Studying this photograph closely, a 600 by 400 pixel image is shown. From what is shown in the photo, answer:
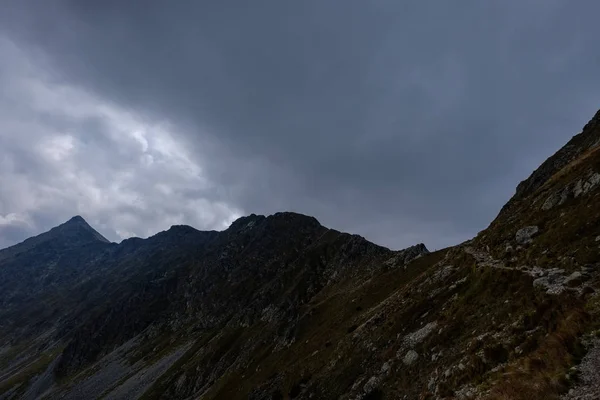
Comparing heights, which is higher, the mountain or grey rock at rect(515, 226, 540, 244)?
grey rock at rect(515, 226, 540, 244)

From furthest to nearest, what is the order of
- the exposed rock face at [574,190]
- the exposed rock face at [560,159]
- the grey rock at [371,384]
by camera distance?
the exposed rock face at [560,159] → the exposed rock face at [574,190] → the grey rock at [371,384]

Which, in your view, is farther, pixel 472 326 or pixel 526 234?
pixel 526 234

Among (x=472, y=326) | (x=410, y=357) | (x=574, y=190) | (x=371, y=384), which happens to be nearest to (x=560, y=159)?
(x=574, y=190)

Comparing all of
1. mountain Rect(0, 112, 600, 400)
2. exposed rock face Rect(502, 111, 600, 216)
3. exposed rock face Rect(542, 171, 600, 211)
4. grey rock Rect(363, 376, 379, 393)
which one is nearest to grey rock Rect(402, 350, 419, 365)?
mountain Rect(0, 112, 600, 400)

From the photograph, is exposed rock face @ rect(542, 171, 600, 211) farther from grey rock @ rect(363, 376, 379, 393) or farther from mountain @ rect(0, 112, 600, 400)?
grey rock @ rect(363, 376, 379, 393)

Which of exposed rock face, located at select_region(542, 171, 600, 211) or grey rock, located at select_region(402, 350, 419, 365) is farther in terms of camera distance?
exposed rock face, located at select_region(542, 171, 600, 211)

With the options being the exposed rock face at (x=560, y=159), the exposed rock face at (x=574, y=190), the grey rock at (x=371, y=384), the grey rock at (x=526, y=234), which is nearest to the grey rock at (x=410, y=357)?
the grey rock at (x=371, y=384)

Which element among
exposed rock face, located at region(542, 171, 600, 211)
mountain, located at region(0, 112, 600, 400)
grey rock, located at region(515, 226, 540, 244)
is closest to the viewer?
mountain, located at region(0, 112, 600, 400)

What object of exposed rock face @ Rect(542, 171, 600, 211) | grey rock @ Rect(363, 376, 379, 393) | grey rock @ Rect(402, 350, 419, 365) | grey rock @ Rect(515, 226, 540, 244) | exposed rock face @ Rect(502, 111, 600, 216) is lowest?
grey rock @ Rect(363, 376, 379, 393)

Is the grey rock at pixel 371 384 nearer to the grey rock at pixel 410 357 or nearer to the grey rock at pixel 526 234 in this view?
the grey rock at pixel 410 357

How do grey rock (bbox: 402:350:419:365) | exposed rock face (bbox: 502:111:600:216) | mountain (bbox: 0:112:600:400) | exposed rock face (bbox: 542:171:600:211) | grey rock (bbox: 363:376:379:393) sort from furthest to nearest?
exposed rock face (bbox: 502:111:600:216) < exposed rock face (bbox: 542:171:600:211) < grey rock (bbox: 363:376:379:393) < grey rock (bbox: 402:350:419:365) < mountain (bbox: 0:112:600:400)

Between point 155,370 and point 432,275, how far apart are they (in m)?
125

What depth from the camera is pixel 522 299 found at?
3080 centimetres

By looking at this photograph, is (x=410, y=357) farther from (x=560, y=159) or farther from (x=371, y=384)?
(x=560, y=159)
